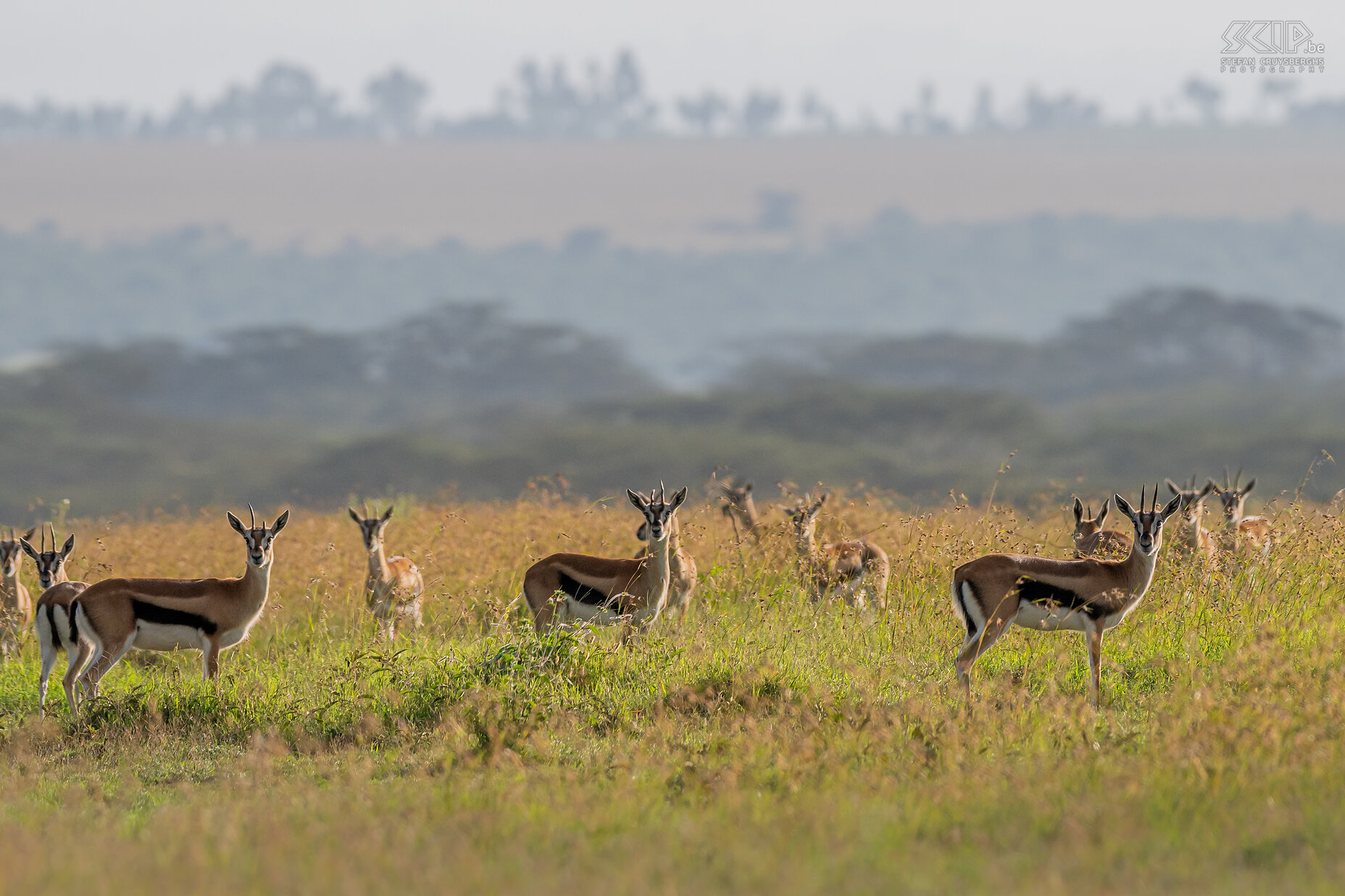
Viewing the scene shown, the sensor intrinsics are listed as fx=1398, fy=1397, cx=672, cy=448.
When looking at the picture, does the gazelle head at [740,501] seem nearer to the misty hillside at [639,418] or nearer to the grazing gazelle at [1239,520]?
the grazing gazelle at [1239,520]

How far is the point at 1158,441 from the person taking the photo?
80.2 m

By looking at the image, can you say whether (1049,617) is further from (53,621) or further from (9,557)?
(9,557)

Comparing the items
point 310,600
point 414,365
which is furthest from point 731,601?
point 414,365

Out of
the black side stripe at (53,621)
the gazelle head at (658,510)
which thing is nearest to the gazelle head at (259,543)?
the black side stripe at (53,621)

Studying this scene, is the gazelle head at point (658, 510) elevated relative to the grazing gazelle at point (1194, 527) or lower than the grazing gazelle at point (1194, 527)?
elevated

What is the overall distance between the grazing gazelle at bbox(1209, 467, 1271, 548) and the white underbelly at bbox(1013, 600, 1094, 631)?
10.2 feet

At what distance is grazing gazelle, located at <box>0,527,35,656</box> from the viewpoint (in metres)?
11.3

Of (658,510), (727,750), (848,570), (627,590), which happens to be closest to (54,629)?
(627,590)

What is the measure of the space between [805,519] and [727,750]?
5067mm

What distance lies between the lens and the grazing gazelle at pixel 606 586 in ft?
34.4

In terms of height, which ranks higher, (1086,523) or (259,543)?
(259,543)

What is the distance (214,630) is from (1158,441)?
7702 cm

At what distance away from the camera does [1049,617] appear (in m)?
8.90

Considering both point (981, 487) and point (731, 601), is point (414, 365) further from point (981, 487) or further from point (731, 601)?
point (731, 601)
